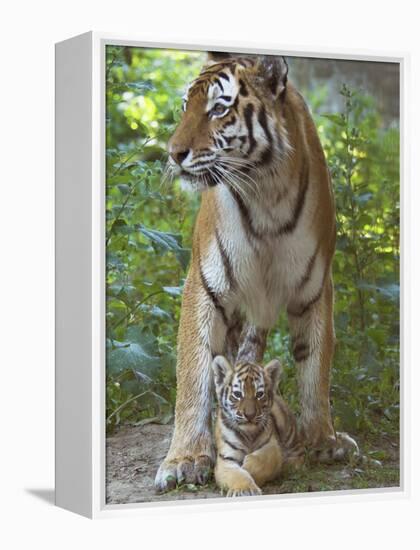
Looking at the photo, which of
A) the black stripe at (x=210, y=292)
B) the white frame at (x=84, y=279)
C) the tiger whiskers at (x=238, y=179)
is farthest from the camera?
the black stripe at (x=210, y=292)

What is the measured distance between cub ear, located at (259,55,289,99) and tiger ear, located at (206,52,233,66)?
6.5 inches

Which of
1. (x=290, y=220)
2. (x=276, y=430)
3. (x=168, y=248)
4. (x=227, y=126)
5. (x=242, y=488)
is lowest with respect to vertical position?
(x=242, y=488)

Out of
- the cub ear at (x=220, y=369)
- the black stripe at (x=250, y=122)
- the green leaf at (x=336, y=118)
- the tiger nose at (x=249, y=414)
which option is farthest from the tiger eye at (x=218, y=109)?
the tiger nose at (x=249, y=414)

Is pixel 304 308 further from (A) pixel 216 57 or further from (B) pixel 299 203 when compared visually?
(A) pixel 216 57

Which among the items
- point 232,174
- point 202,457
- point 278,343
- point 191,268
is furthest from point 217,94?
point 202,457

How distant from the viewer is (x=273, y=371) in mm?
6477

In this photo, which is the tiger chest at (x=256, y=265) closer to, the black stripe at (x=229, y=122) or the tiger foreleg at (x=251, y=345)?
the tiger foreleg at (x=251, y=345)

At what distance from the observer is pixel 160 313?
6316 mm

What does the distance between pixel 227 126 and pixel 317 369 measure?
1.28 metres

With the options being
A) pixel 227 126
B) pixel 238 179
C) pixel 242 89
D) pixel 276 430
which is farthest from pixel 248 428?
pixel 242 89

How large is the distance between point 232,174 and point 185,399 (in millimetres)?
1045

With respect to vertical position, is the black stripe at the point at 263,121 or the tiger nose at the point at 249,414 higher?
the black stripe at the point at 263,121

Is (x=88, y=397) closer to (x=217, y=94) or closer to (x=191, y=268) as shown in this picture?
(x=191, y=268)

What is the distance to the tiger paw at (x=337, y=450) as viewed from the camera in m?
6.63
